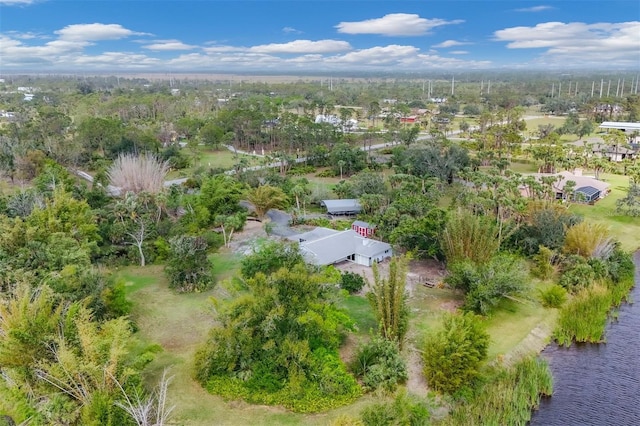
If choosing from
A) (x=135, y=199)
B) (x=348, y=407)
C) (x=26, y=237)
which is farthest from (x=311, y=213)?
(x=348, y=407)

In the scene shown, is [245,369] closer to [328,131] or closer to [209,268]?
[209,268]

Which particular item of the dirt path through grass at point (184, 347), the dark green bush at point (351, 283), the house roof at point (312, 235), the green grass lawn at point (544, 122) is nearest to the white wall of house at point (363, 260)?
the house roof at point (312, 235)

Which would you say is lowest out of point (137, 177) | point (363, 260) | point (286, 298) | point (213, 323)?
point (213, 323)

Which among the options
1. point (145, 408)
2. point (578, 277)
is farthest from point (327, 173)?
point (145, 408)

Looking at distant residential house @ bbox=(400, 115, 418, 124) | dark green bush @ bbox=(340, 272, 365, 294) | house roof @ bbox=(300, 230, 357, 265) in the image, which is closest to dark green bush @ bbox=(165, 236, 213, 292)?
house roof @ bbox=(300, 230, 357, 265)

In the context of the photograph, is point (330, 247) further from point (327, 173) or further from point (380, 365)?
point (327, 173)

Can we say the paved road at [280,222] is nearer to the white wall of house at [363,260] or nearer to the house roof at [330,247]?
the house roof at [330,247]

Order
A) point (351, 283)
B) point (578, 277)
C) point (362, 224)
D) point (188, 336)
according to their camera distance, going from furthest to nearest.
→ point (362, 224), point (351, 283), point (578, 277), point (188, 336)

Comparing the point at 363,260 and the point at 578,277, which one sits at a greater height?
the point at 578,277
